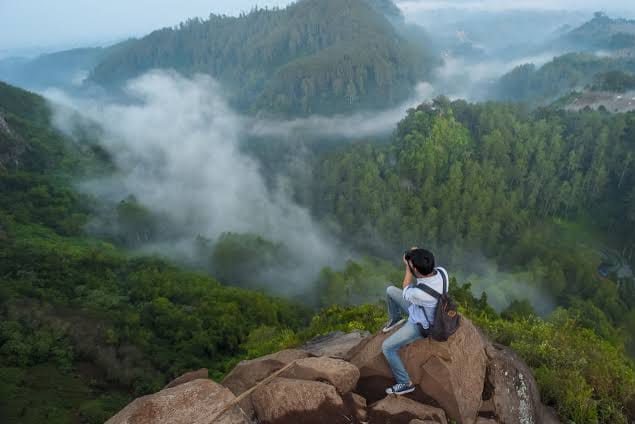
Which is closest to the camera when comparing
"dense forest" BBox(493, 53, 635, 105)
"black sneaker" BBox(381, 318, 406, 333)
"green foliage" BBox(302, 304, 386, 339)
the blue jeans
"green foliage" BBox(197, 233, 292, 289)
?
the blue jeans

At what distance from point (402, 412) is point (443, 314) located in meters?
2.72

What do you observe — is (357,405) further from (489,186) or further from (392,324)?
(489,186)

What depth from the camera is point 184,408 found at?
11.1 metres

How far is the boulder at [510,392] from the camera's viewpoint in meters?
12.1

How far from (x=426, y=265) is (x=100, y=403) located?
91.4ft

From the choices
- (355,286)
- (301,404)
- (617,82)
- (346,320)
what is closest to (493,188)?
(355,286)

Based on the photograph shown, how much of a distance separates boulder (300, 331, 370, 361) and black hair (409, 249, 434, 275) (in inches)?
277

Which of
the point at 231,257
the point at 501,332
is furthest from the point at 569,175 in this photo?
the point at 501,332

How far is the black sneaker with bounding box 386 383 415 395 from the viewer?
1143 centimetres

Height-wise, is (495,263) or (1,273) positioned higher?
(1,273)

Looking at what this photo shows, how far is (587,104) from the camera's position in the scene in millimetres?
129875

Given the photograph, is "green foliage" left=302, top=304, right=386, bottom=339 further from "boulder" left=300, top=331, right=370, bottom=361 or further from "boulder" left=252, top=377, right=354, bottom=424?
"boulder" left=252, top=377, right=354, bottom=424

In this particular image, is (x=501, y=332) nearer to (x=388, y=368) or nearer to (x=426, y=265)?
(x=388, y=368)

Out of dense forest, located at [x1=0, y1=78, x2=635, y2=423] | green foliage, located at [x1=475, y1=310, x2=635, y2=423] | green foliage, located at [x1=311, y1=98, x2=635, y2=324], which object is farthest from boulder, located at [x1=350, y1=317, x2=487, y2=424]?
green foliage, located at [x1=311, y1=98, x2=635, y2=324]
